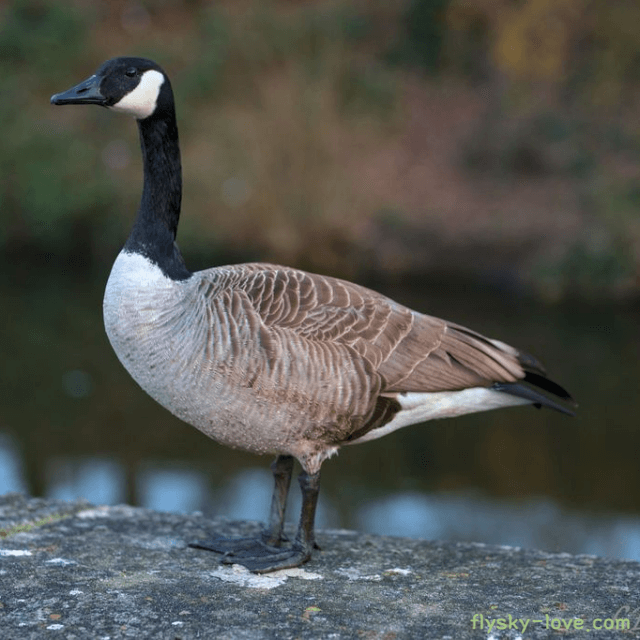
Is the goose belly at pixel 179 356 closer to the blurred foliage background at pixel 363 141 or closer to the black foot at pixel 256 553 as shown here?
the black foot at pixel 256 553

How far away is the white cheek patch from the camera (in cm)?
441

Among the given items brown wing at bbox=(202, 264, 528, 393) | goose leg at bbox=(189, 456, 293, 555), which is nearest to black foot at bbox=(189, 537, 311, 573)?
goose leg at bbox=(189, 456, 293, 555)

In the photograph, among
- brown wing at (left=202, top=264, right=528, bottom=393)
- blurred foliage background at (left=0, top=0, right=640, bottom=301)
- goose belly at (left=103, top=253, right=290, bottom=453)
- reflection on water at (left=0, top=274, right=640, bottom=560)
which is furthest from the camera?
blurred foliage background at (left=0, top=0, right=640, bottom=301)

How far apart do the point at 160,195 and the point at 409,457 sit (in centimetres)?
658

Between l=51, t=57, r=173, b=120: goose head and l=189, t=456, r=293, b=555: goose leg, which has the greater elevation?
l=51, t=57, r=173, b=120: goose head

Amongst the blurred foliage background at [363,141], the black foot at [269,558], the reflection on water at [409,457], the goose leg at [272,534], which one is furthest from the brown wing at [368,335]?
the blurred foliage background at [363,141]

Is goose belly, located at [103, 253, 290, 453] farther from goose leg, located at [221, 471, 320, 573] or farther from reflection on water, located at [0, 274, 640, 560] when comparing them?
reflection on water, located at [0, 274, 640, 560]

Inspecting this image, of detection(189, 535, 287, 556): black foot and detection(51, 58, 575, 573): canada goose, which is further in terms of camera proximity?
detection(189, 535, 287, 556): black foot

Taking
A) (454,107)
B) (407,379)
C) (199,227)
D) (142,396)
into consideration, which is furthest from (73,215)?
(407,379)

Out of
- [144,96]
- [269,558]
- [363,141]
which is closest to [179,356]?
[269,558]

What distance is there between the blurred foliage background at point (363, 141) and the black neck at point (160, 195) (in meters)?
10.4

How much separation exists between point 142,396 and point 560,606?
28.1ft

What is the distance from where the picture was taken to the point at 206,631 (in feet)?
12.3

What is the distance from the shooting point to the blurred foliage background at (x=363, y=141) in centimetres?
1527
